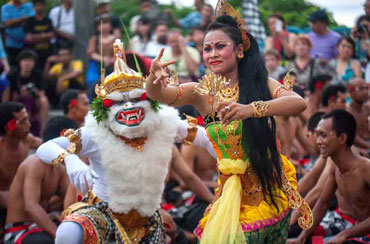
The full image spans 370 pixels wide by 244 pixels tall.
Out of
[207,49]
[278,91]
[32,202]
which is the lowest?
[32,202]

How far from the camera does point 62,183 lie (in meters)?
6.36

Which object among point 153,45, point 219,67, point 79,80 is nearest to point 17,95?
point 79,80

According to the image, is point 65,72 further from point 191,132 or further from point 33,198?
point 191,132

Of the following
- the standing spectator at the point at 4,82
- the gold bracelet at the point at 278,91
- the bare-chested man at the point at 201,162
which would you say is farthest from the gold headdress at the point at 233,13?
the standing spectator at the point at 4,82

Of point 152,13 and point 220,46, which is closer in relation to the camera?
point 220,46

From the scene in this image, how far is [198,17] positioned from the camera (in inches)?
442

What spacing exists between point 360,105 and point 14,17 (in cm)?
580

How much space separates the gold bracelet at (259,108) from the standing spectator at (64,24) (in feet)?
24.3

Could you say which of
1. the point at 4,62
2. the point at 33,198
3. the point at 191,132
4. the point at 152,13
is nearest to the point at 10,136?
the point at 33,198

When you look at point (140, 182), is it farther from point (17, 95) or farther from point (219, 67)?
point (17, 95)

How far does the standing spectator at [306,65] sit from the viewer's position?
921cm

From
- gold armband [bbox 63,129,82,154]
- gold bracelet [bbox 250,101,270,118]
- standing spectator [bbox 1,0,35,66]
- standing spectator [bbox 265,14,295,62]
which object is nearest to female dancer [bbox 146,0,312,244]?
gold bracelet [bbox 250,101,270,118]

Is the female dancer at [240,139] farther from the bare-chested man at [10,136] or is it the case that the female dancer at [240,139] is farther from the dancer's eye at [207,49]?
the bare-chested man at [10,136]

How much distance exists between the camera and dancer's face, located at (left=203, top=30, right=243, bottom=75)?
4.30m
